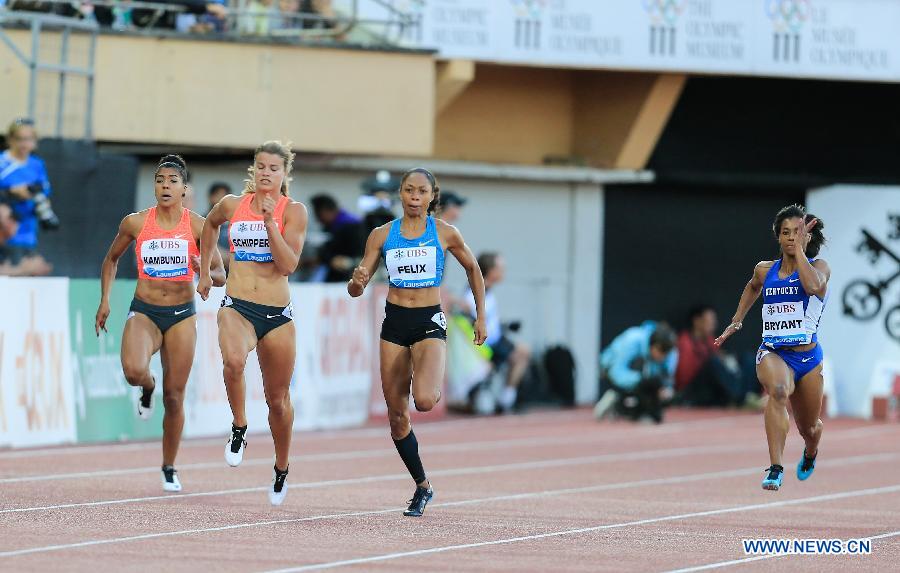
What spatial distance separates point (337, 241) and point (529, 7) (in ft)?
15.2

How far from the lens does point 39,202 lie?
61.3 feet

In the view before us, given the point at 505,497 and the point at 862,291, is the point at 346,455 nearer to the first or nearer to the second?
the point at 505,497

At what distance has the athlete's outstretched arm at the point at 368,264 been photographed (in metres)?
11.5

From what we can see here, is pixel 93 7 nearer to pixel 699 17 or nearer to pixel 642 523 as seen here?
pixel 699 17

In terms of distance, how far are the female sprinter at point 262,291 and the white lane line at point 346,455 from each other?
2.68 metres

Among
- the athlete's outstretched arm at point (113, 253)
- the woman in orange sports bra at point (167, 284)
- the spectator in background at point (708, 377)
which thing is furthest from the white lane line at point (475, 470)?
the spectator in background at point (708, 377)

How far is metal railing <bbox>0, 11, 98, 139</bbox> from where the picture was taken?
20.5 m

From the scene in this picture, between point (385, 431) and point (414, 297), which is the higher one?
point (414, 297)

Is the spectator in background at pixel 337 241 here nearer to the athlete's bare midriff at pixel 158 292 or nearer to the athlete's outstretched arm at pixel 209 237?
the athlete's bare midriff at pixel 158 292

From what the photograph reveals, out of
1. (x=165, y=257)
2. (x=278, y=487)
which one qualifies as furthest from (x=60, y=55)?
(x=278, y=487)

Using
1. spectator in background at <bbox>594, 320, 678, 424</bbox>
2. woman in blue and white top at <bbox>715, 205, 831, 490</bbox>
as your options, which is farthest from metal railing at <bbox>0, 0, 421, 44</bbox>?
woman in blue and white top at <bbox>715, 205, 831, 490</bbox>

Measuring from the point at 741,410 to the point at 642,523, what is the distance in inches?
637

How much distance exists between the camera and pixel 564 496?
1437cm

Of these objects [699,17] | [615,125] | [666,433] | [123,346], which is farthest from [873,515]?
[615,125]
